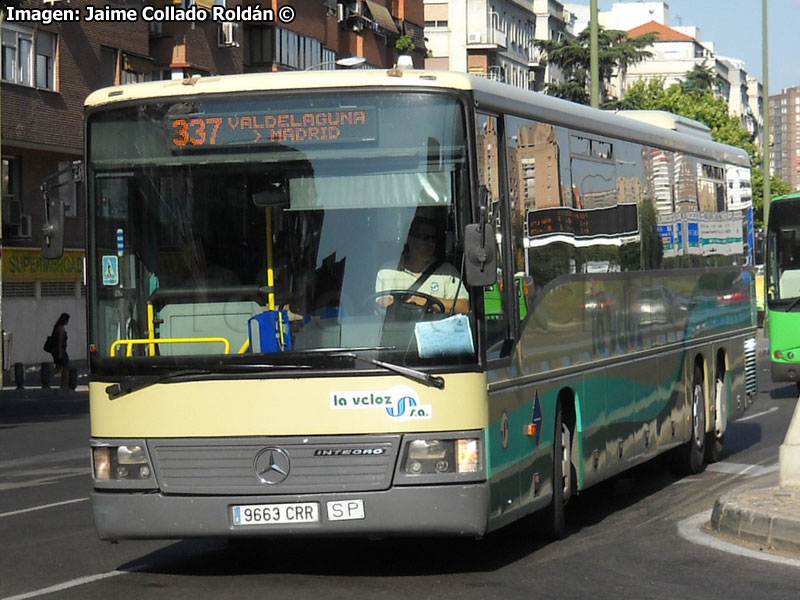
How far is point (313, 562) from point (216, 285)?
6.52 feet

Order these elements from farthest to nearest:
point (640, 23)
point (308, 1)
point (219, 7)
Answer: point (640, 23) → point (308, 1) → point (219, 7)

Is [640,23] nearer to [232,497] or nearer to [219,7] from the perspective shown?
[219,7]

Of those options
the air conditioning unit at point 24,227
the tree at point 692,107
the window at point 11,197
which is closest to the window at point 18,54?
the window at point 11,197

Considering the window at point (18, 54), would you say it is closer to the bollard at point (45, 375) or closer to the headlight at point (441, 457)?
the bollard at point (45, 375)

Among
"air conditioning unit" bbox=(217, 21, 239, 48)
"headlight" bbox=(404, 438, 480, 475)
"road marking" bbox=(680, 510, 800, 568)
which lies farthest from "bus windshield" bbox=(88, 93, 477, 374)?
"air conditioning unit" bbox=(217, 21, 239, 48)

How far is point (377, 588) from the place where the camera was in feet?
29.7

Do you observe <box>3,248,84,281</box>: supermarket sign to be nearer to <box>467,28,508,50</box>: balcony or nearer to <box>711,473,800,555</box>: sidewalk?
<box>711,473,800,555</box>: sidewalk

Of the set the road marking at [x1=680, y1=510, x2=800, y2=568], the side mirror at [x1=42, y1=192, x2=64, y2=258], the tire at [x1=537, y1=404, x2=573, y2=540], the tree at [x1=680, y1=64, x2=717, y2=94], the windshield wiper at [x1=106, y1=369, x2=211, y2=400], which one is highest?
the tree at [x1=680, y1=64, x2=717, y2=94]

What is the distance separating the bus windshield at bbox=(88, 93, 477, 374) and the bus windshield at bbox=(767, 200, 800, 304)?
18709mm

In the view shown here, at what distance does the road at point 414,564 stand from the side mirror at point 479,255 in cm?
169

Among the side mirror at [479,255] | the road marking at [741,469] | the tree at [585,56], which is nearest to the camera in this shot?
the side mirror at [479,255]

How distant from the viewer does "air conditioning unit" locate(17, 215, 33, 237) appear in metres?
43.9

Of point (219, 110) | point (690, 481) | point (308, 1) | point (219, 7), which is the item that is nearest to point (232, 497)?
point (219, 110)

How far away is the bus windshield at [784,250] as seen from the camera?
2695 centimetres
